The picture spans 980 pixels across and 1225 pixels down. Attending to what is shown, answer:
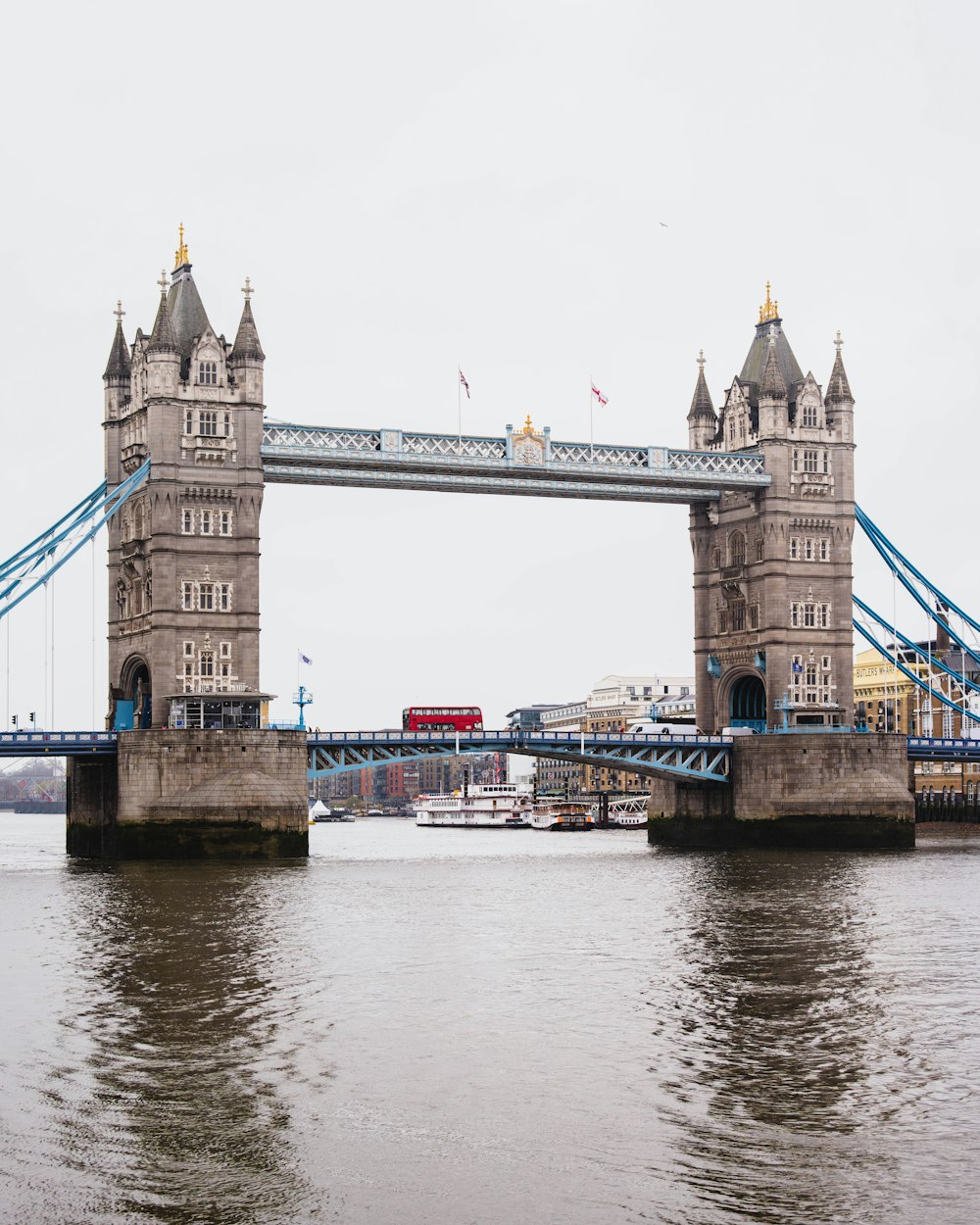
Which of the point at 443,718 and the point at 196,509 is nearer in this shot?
the point at 196,509

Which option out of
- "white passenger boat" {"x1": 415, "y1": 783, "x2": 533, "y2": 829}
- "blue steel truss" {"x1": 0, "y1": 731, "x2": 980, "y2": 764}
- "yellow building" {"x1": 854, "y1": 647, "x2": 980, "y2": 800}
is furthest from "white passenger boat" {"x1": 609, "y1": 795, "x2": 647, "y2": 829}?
"blue steel truss" {"x1": 0, "y1": 731, "x2": 980, "y2": 764}

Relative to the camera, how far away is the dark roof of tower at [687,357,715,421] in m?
102

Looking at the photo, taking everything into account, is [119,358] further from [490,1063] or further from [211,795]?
[490,1063]

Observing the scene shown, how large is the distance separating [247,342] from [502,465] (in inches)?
568

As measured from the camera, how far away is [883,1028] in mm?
32219

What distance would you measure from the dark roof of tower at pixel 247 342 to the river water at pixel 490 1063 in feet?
112

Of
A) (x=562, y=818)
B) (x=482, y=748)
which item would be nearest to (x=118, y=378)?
(x=482, y=748)

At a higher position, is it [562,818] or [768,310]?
[768,310]

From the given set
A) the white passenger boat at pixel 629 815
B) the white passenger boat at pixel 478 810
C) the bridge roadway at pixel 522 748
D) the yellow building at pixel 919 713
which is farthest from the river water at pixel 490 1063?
the white passenger boat at pixel 478 810

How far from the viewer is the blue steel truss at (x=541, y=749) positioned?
8544cm

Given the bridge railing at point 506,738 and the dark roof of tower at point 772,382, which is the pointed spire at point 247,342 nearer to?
the bridge railing at point 506,738

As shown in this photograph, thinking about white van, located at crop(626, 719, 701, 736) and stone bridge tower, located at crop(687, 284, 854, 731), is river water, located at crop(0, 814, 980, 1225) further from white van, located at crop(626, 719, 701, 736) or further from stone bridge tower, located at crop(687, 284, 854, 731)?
stone bridge tower, located at crop(687, 284, 854, 731)

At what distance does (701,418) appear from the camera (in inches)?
4016

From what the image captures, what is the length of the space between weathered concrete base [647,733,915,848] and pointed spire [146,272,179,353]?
36059mm
